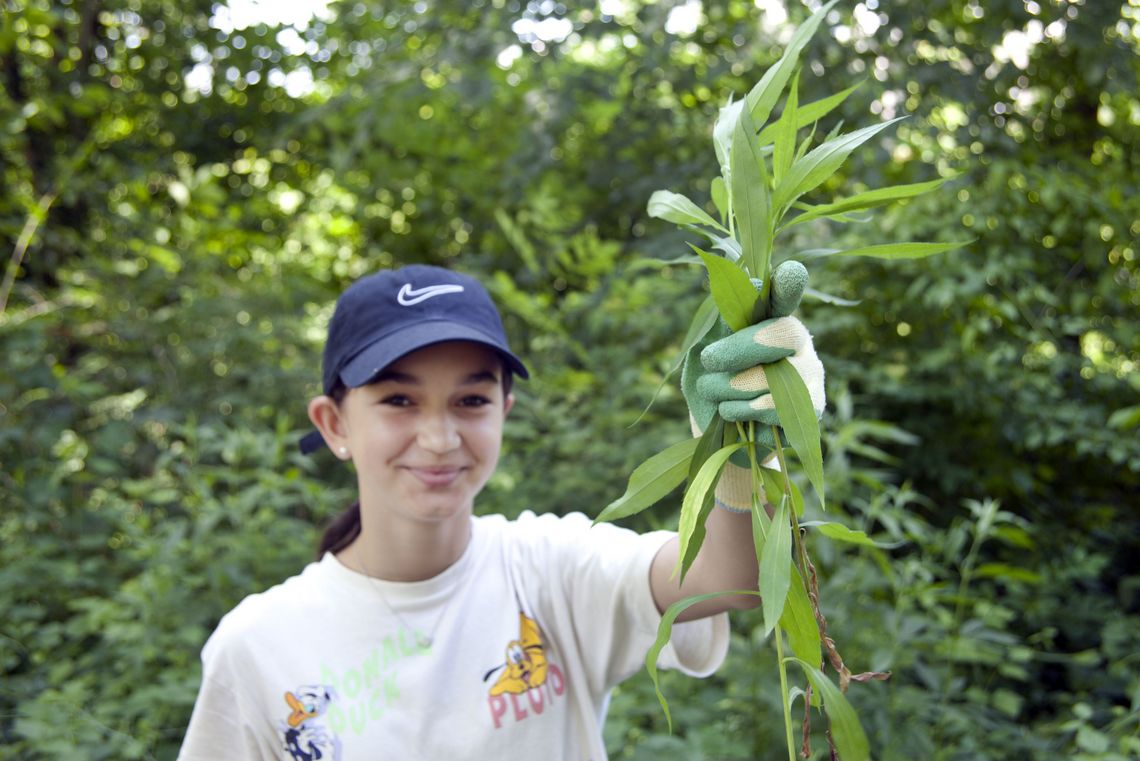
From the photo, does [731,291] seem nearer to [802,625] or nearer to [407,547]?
[802,625]

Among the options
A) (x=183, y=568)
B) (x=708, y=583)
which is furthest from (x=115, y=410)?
(x=708, y=583)

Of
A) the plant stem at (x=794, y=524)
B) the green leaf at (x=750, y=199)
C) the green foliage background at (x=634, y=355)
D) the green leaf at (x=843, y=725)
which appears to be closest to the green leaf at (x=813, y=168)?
the green leaf at (x=750, y=199)

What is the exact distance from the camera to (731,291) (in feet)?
3.58

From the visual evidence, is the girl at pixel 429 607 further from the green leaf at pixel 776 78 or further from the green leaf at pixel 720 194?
the green leaf at pixel 776 78

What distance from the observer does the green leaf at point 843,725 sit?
3.32 ft

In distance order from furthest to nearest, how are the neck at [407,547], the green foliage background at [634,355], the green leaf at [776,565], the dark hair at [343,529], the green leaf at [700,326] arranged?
the green foliage background at [634,355] → the dark hair at [343,529] → the neck at [407,547] → the green leaf at [700,326] → the green leaf at [776,565]

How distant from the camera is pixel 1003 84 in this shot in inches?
141

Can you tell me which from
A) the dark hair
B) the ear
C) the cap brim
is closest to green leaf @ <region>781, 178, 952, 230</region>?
the cap brim

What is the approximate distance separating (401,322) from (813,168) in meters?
0.76

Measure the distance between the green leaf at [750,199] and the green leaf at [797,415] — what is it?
4.6 inches

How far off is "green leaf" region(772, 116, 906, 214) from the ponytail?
1.03m

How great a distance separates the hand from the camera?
3.62 feet

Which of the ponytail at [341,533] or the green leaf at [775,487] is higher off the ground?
the ponytail at [341,533]

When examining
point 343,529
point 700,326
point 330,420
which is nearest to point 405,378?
point 330,420
